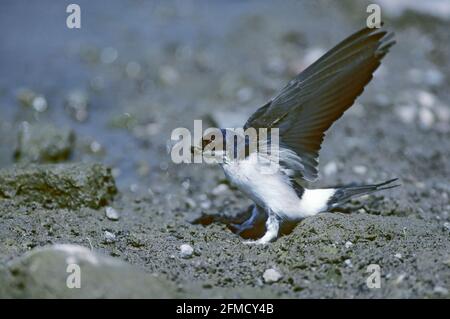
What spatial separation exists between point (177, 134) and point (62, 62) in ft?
6.77

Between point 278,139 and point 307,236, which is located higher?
point 278,139

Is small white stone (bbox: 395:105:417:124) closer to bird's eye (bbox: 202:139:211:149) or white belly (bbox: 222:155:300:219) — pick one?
white belly (bbox: 222:155:300:219)

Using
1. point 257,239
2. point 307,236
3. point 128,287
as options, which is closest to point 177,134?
point 257,239

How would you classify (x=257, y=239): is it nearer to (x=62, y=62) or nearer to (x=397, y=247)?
(x=397, y=247)

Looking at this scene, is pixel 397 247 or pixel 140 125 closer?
pixel 397 247

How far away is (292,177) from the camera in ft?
12.4

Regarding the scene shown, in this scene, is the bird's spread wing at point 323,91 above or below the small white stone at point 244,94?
below

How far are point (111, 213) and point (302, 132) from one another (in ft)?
4.26

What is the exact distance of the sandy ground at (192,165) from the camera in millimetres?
3135

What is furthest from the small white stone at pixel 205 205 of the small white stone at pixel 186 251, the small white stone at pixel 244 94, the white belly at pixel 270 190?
the small white stone at pixel 244 94

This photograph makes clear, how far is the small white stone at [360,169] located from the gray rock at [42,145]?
215 centimetres

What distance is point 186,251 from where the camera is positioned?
3486 mm

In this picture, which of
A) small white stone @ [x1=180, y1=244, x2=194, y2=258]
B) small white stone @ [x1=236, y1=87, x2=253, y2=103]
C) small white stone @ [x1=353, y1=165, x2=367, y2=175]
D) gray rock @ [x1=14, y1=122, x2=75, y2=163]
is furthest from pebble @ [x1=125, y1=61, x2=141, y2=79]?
small white stone @ [x1=180, y1=244, x2=194, y2=258]

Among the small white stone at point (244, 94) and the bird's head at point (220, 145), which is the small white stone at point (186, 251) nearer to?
the bird's head at point (220, 145)
